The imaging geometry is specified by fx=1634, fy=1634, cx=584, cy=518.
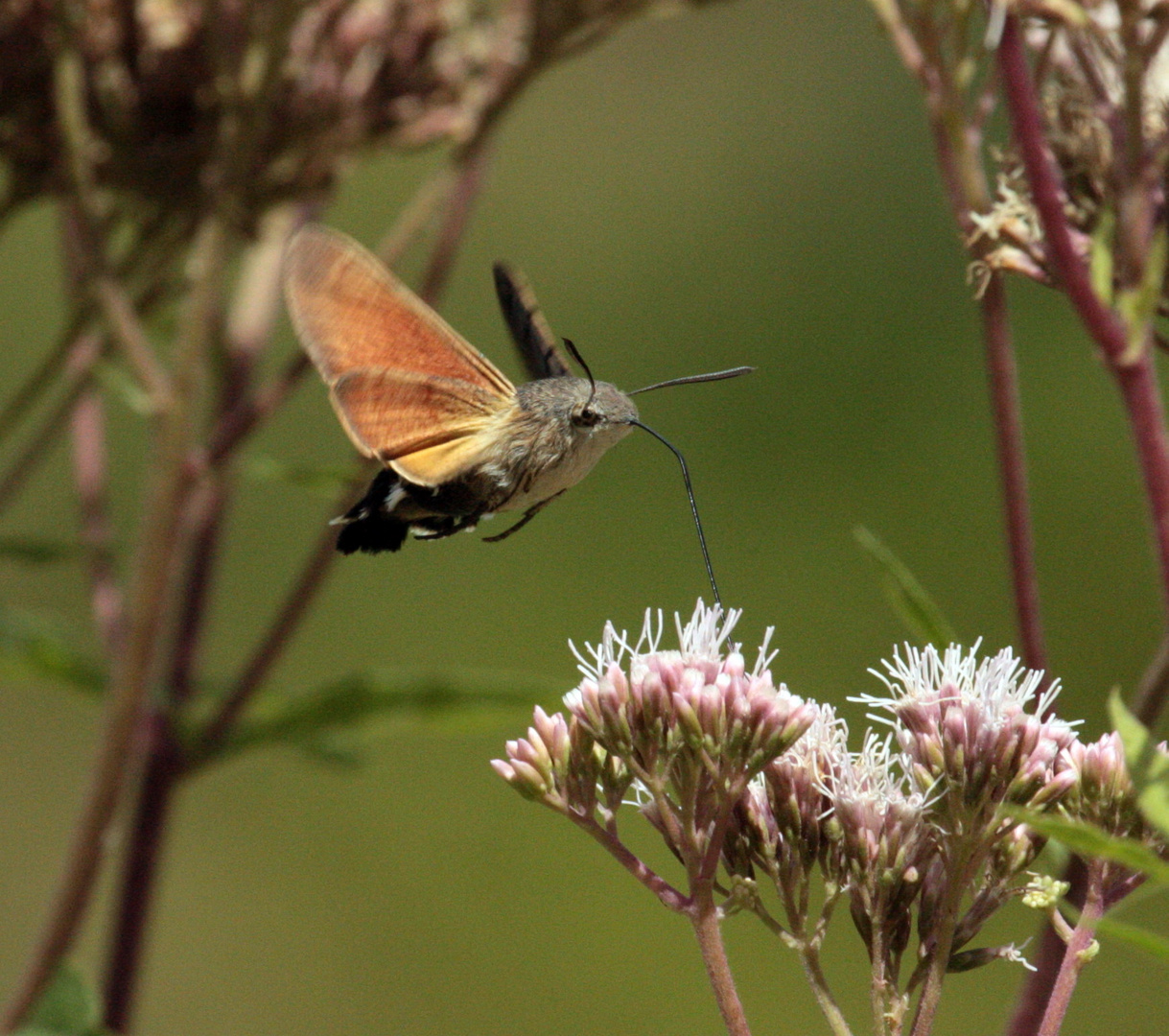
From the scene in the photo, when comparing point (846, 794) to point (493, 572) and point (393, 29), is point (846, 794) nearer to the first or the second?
point (393, 29)

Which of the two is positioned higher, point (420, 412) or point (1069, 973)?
point (420, 412)

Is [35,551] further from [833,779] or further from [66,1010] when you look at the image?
[833,779]

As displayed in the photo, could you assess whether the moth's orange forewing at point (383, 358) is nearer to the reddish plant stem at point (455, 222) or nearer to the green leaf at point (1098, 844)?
A: the reddish plant stem at point (455, 222)

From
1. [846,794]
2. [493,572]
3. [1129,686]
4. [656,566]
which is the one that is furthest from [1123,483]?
[846,794]

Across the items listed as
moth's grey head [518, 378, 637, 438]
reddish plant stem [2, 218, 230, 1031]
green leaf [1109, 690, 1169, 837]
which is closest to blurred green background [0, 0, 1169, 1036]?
reddish plant stem [2, 218, 230, 1031]

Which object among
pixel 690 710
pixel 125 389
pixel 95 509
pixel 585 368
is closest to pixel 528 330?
pixel 585 368

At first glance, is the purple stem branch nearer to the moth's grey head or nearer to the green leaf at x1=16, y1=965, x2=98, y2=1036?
the moth's grey head

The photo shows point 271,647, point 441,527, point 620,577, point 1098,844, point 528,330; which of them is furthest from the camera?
point 620,577
